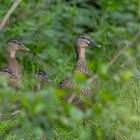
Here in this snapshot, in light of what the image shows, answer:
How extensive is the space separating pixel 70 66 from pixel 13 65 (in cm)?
72

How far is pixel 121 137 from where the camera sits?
6.74m

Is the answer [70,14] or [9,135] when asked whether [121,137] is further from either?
[70,14]

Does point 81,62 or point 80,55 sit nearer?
point 81,62

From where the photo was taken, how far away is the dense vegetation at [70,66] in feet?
13.2

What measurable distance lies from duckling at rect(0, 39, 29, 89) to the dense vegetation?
119mm

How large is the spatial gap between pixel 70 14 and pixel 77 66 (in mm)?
3463

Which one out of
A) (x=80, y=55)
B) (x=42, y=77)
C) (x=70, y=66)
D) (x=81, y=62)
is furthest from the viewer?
(x=70, y=66)

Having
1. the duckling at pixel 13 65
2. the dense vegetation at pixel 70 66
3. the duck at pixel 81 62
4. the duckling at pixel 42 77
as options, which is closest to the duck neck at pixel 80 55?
the duck at pixel 81 62

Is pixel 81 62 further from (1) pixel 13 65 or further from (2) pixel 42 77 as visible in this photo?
(1) pixel 13 65

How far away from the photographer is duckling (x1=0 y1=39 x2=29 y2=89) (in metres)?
9.48

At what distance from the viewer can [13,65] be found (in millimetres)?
10438

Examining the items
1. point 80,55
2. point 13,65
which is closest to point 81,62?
point 80,55

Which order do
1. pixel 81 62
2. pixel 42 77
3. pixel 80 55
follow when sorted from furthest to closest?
pixel 80 55 → pixel 42 77 → pixel 81 62

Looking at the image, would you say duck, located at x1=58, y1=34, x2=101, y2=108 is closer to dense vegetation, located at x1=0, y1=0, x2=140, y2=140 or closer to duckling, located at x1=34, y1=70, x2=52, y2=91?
dense vegetation, located at x1=0, y1=0, x2=140, y2=140
